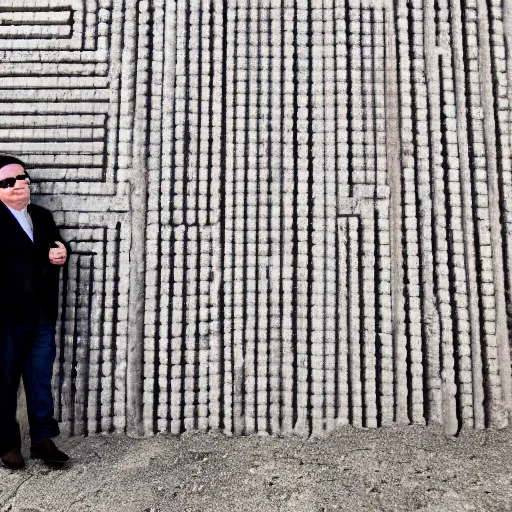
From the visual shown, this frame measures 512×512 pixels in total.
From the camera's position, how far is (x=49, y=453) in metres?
1.10

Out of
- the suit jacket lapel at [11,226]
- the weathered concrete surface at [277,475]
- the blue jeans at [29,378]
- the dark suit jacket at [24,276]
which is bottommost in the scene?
the weathered concrete surface at [277,475]

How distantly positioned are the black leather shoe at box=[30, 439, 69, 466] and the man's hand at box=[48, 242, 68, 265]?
0.39 metres

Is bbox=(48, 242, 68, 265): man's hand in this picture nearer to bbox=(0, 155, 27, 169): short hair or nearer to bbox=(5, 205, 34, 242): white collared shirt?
bbox=(5, 205, 34, 242): white collared shirt

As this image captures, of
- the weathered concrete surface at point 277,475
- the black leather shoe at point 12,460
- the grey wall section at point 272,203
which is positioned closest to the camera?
the weathered concrete surface at point 277,475

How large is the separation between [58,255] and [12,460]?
44 cm

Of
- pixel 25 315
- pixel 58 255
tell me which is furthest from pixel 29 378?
pixel 58 255

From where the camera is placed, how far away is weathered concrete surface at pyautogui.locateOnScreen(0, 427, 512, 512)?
3.21 feet

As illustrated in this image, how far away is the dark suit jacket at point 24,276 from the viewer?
3.68 feet

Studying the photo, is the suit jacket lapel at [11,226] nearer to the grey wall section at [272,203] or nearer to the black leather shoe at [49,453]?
the grey wall section at [272,203]

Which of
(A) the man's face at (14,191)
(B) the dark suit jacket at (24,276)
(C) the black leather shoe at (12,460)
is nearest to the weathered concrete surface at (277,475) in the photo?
(C) the black leather shoe at (12,460)

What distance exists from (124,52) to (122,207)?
394 millimetres

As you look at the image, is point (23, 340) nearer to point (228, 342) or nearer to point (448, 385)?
point (228, 342)

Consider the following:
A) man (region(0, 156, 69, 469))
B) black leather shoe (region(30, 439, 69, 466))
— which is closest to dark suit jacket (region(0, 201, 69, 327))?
man (region(0, 156, 69, 469))

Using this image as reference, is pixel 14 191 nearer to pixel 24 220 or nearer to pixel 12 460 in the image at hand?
pixel 24 220
